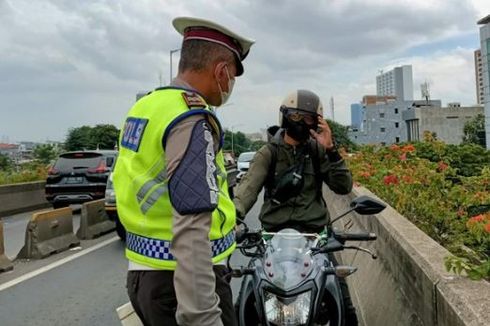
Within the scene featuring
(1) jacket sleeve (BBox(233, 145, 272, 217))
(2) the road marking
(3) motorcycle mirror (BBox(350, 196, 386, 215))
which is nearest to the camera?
(3) motorcycle mirror (BBox(350, 196, 386, 215))

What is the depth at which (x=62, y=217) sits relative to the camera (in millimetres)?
10250

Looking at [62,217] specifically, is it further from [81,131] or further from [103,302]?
[81,131]

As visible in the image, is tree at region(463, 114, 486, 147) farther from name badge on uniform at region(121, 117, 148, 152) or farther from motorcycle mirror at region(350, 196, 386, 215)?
name badge on uniform at region(121, 117, 148, 152)

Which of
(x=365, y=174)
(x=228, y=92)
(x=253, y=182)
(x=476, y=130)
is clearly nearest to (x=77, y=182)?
(x=365, y=174)

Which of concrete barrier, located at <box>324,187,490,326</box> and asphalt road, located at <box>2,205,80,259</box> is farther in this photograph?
asphalt road, located at <box>2,205,80,259</box>

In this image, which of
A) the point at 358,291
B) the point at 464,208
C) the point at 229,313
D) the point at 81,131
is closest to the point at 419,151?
the point at 464,208

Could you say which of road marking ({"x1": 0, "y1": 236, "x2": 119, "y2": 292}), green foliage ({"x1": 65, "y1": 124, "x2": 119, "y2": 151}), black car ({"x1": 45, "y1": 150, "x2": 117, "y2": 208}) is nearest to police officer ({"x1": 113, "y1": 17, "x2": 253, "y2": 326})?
road marking ({"x1": 0, "y1": 236, "x2": 119, "y2": 292})

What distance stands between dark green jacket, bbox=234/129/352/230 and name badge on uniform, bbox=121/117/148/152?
1.78 meters

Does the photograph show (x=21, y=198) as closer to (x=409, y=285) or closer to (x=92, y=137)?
(x=409, y=285)

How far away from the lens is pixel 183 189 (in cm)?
188

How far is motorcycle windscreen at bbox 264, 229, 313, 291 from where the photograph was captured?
116 inches

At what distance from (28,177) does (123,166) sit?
19.7 metres

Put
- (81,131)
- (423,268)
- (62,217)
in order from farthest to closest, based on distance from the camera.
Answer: (81,131) → (62,217) → (423,268)

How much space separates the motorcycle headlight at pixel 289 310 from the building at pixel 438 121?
9554 cm
